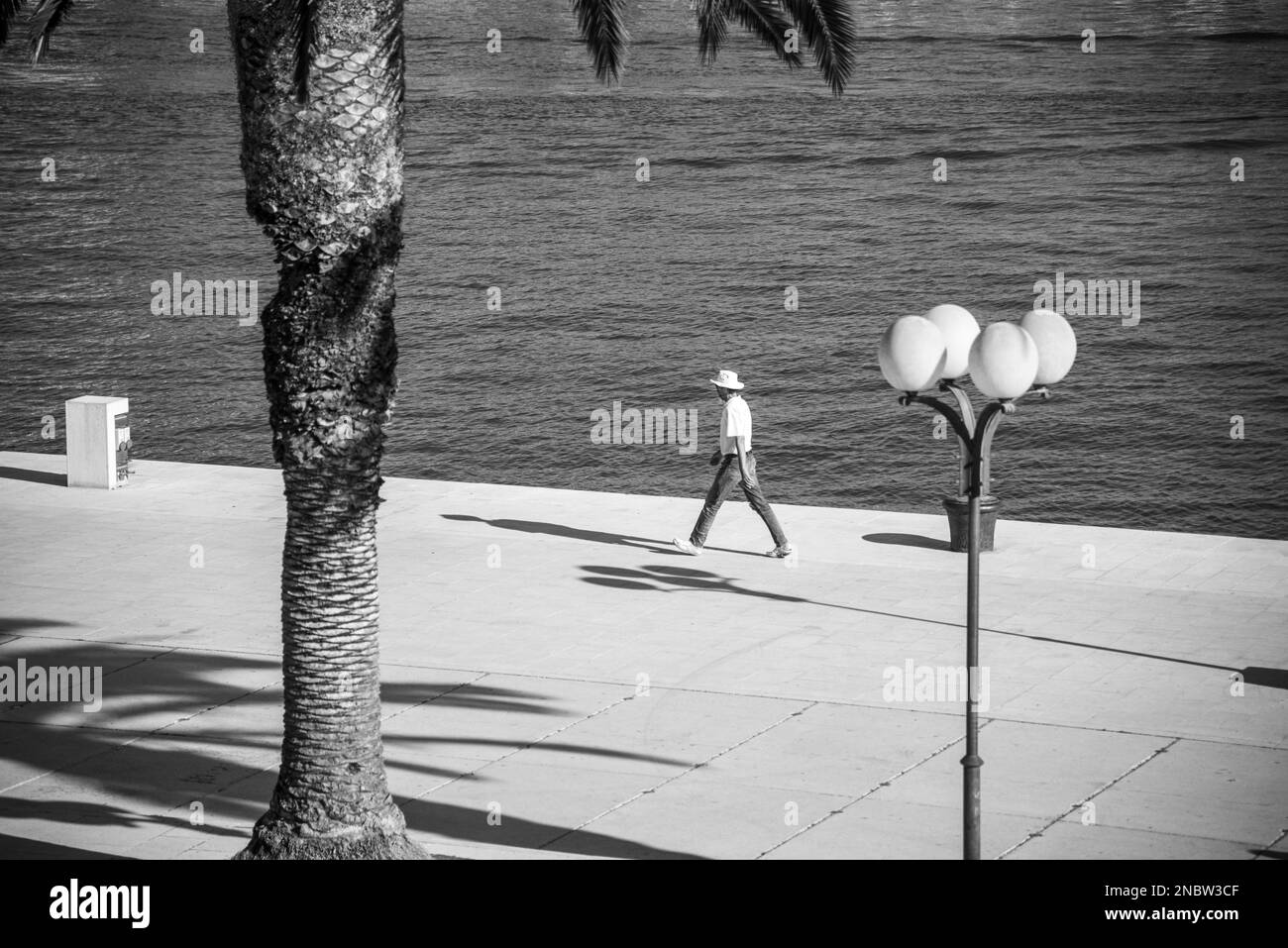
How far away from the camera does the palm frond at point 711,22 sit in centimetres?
1139

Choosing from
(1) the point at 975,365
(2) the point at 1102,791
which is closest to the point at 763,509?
(2) the point at 1102,791

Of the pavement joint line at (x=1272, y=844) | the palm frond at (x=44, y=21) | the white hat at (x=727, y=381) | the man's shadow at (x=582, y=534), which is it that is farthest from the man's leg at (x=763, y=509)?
the palm frond at (x=44, y=21)

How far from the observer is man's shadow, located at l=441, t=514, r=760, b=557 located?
18500 millimetres

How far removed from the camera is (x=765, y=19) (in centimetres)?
1127

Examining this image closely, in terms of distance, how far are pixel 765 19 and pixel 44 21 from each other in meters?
4.67

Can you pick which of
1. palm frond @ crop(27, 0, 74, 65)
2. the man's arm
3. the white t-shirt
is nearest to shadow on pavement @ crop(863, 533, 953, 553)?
the man's arm

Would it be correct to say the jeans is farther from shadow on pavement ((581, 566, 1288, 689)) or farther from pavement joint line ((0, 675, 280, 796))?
pavement joint line ((0, 675, 280, 796))

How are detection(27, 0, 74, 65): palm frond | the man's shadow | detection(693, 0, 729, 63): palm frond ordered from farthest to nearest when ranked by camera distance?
1. the man's shadow
2. detection(693, 0, 729, 63): palm frond
3. detection(27, 0, 74, 65): palm frond

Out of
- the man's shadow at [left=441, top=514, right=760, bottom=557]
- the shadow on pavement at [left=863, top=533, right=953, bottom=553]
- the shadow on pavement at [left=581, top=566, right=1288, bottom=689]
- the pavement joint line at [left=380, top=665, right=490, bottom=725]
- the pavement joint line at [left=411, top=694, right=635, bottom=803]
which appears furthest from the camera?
the shadow on pavement at [left=863, top=533, right=953, bottom=553]

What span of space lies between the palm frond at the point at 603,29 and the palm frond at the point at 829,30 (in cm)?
117

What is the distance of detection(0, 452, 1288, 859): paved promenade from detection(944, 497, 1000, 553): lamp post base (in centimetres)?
30

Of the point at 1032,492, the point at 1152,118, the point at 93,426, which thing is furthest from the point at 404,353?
the point at 1152,118

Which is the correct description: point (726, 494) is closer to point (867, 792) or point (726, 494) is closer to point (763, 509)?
point (763, 509)
